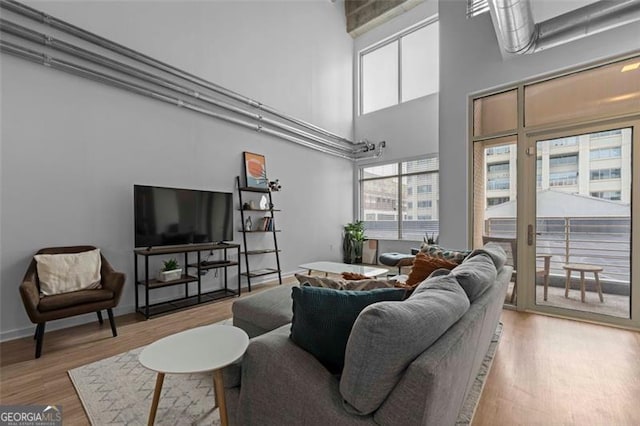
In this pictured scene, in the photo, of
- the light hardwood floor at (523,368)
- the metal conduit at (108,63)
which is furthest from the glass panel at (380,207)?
the light hardwood floor at (523,368)

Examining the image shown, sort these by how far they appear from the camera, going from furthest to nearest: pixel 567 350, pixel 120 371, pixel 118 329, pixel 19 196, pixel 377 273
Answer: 1. pixel 377 273
2. pixel 118 329
3. pixel 19 196
4. pixel 567 350
5. pixel 120 371

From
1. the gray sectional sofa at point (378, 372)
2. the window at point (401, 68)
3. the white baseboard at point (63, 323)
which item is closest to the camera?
the gray sectional sofa at point (378, 372)

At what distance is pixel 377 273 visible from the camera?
392 centimetres

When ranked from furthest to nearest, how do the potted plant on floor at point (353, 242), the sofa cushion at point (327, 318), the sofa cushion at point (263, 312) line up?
the potted plant on floor at point (353, 242) → the sofa cushion at point (263, 312) → the sofa cushion at point (327, 318)

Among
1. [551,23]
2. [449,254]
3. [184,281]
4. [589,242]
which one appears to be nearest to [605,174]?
[589,242]

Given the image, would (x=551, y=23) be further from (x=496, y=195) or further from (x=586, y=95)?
(x=496, y=195)

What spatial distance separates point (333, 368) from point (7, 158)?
355cm

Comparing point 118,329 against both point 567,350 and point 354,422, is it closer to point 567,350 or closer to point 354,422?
point 354,422

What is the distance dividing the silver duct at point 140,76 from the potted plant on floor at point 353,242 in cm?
227

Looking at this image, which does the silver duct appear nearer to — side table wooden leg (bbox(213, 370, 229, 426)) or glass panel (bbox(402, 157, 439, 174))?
glass panel (bbox(402, 157, 439, 174))

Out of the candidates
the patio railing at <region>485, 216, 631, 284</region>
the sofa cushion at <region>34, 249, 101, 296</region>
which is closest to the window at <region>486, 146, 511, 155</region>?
the patio railing at <region>485, 216, 631, 284</region>

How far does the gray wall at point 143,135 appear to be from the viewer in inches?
113

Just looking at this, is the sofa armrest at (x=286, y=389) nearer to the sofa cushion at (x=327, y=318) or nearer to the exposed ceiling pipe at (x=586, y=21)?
the sofa cushion at (x=327, y=318)

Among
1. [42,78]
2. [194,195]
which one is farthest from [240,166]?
[42,78]
